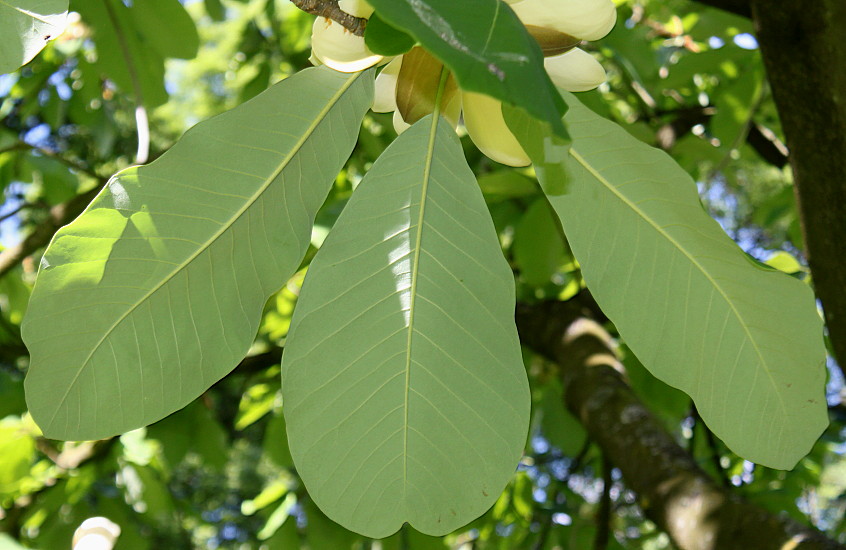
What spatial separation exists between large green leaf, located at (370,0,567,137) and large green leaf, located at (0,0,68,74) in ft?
0.64

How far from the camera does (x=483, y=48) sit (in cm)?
28

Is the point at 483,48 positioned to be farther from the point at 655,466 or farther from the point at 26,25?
the point at 655,466

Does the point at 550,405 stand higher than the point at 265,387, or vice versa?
the point at 265,387

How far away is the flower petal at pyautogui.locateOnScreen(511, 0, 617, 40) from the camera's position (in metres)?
0.41

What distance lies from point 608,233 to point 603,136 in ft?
0.18

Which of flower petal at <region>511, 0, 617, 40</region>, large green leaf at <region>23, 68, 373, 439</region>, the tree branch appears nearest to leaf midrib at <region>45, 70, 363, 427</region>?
large green leaf at <region>23, 68, 373, 439</region>

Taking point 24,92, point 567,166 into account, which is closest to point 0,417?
point 24,92

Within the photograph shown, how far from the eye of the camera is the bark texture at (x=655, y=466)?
0.83 meters

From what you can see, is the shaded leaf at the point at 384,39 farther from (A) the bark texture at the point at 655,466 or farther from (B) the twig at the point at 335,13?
(A) the bark texture at the point at 655,466

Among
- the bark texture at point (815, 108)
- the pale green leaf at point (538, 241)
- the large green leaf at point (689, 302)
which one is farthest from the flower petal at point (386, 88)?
the pale green leaf at point (538, 241)

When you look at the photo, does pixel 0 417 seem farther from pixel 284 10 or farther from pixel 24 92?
pixel 284 10

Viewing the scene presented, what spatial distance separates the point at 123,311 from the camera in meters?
0.44

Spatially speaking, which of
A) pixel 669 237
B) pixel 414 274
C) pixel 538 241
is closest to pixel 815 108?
pixel 669 237

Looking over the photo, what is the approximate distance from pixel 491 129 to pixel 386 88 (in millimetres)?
70
